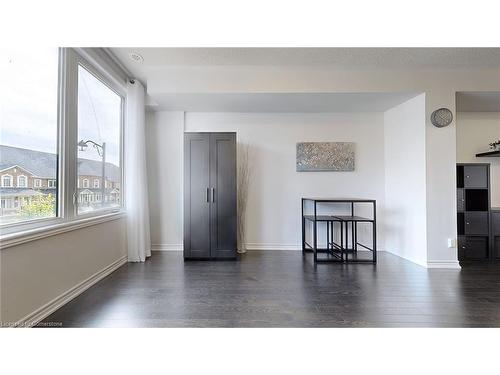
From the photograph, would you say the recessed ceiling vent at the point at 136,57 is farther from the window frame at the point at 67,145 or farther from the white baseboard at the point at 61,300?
the white baseboard at the point at 61,300

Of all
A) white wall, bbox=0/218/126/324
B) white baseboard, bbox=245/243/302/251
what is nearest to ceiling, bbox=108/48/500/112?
white wall, bbox=0/218/126/324

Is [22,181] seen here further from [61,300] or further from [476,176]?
[476,176]

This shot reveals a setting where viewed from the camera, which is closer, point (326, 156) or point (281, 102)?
point (281, 102)

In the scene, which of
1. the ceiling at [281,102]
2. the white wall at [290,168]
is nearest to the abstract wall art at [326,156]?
the white wall at [290,168]

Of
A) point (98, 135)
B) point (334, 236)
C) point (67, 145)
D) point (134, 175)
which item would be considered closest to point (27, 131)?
point (67, 145)

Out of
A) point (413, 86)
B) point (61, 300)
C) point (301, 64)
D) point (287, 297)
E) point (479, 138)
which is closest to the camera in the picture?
point (61, 300)

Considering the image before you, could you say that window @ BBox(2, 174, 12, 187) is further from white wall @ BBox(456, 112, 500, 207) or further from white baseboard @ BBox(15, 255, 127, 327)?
white wall @ BBox(456, 112, 500, 207)

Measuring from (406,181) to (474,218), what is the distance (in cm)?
111

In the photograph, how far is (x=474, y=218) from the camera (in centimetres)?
337

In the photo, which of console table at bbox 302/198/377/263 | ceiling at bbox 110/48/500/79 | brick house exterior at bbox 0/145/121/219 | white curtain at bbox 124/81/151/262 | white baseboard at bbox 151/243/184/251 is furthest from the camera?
white baseboard at bbox 151/243/184/251

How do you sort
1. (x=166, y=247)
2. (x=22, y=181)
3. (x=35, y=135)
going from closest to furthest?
(x=22, y=181), (x=35, y=135), (x=166, y=247)

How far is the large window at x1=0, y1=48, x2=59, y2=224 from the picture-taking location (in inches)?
64.1

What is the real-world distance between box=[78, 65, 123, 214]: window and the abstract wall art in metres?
2.78
